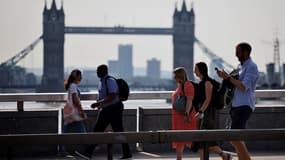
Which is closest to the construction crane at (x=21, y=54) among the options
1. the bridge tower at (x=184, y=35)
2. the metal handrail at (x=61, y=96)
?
the bridge tower at (x=184, y=35)

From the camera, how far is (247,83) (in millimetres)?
8328

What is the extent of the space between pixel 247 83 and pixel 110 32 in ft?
515

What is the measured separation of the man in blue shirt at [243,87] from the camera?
8.32 metres

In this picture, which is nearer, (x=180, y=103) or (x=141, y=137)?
(x=141, y=137)

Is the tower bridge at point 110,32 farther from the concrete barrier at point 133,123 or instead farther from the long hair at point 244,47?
the long hair at point 244,47

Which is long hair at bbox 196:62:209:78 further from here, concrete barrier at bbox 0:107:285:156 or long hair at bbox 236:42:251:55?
concrete barrier at bbox 0:107:285:156

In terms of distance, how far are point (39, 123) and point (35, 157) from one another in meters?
0.55

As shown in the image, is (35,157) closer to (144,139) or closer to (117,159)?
(117,159)

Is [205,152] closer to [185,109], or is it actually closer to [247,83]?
[247,83]

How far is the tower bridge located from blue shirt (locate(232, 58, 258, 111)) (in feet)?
445

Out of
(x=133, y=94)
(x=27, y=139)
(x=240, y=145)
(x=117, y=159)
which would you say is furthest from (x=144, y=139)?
(x=133, y=94)

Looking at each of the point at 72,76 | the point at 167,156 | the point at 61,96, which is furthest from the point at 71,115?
the point at 61,96

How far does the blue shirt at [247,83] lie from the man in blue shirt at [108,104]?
208 cm

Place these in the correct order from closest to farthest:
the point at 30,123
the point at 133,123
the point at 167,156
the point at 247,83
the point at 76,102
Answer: the point at 247,83, the point at 76,102, the point at 167,156, the point at 30,123, the point at 133,123
